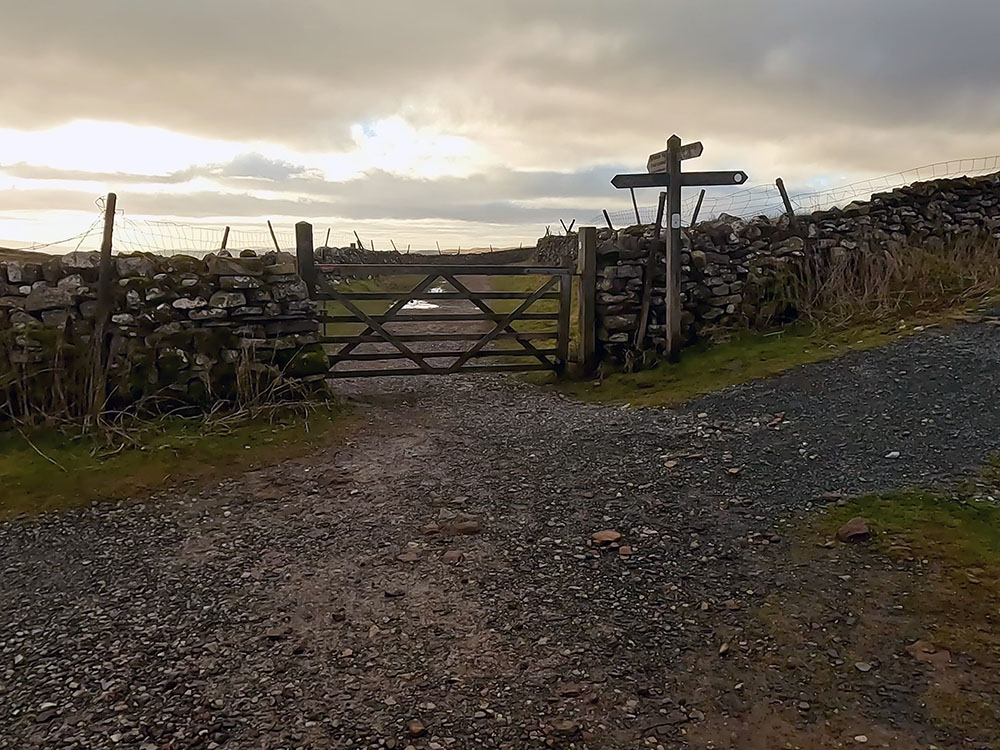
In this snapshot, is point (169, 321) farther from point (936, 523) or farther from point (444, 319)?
point (936, 523)

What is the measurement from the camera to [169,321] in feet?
23.4

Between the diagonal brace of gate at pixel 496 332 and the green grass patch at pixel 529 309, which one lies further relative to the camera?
the green grass patch at pixel 529 309

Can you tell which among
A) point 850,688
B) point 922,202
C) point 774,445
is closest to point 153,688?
point 850,688

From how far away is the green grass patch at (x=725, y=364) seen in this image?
797 centimetres

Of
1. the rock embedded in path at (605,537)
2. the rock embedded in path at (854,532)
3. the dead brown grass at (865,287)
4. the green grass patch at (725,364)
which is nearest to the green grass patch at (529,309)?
the green grass patch at (725,364)

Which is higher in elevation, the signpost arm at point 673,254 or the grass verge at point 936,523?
the signpost arm at point 673,254

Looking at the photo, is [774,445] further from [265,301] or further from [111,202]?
[111,202]

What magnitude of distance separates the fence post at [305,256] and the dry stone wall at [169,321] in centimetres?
36

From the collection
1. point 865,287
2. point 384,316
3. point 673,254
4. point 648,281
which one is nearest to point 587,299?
point 648,281

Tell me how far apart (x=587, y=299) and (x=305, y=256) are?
11.8ft

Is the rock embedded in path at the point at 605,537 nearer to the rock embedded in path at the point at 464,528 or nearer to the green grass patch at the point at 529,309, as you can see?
the rock embedded in path at the point at 464,528

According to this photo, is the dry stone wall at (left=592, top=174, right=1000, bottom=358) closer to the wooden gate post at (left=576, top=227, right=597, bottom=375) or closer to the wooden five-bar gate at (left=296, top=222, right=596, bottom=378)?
the wooden gate post at (left=576, top=227, right=597, bottom=375)

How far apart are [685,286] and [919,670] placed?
22.4 feet

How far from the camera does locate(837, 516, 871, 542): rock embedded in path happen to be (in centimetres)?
414
